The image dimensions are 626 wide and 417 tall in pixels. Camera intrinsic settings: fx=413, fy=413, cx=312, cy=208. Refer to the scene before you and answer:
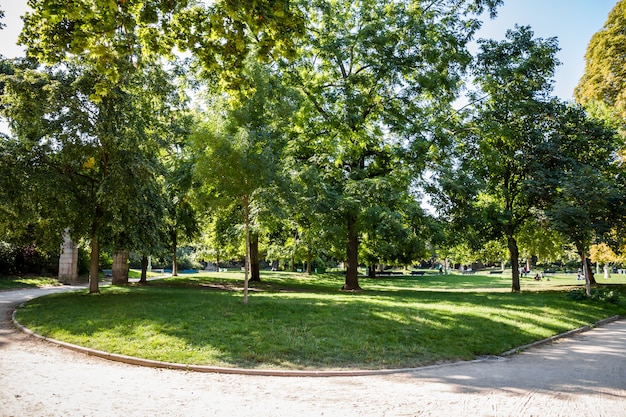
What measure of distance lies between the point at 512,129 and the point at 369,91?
8.38m

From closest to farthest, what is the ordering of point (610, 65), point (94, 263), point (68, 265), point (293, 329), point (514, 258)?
1. point (293, 329)
2. point (94, 263)
3. point (514, 258)
4. point (610, 65)
5. point (68, 265)

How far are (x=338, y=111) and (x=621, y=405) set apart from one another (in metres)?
16.5

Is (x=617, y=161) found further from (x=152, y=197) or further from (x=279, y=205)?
(x=152, y=197)

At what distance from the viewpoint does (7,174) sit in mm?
14008

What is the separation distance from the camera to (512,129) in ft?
73.4

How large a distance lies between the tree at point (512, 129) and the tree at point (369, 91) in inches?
90.2

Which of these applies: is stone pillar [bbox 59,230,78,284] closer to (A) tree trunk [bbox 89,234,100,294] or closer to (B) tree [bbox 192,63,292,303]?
(A) tree trunk [bbox 89,234,100,294]

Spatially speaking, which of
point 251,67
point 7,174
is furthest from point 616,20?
point 7,174

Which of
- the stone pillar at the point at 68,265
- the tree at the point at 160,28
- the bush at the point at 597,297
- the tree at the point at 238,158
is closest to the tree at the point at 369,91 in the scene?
the tree at the point at 238,158

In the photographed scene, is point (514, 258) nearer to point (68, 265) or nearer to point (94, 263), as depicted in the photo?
point (94, 263)

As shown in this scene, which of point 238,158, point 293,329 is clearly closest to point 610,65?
point 238,158

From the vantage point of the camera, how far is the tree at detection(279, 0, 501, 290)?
63.6ft

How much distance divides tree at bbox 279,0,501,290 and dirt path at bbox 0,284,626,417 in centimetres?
1140

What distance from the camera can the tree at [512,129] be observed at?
68.9ft
